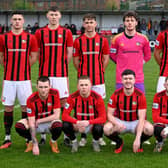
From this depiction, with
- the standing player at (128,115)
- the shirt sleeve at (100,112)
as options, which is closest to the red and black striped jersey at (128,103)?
the standing player at (128,115)

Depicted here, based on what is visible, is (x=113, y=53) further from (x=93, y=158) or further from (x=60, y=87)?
(x=93, y=158)

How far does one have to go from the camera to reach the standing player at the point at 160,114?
5.34m

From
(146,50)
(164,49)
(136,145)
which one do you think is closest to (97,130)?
(136,145)

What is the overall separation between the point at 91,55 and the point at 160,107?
110cm

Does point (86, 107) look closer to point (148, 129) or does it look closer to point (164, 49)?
point (148, 129)

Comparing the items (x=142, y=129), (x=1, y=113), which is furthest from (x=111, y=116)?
(x=1, y=113)

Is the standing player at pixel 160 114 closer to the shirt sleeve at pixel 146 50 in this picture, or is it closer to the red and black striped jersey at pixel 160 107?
the red and black striped jersey at pixel 160 107

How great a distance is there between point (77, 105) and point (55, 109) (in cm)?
26

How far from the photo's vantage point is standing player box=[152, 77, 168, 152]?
5336mm

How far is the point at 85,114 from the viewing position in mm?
5555

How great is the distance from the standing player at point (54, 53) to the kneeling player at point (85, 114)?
1.48 feet

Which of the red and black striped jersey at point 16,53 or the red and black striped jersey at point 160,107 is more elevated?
the red and black striped jersey at point 16,53

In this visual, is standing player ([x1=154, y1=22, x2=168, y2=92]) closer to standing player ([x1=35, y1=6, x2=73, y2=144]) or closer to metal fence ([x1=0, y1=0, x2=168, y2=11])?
standing player ([x1=35, y1=6, x2=73, y2=144])

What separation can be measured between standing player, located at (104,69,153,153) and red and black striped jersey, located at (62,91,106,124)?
0.42 ft
